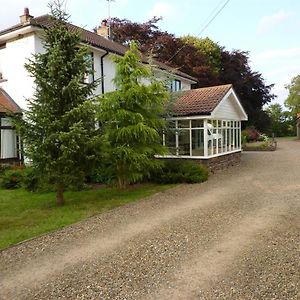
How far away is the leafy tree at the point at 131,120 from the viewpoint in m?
11.6

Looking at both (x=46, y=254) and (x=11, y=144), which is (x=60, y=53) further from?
(x=11, y=144)

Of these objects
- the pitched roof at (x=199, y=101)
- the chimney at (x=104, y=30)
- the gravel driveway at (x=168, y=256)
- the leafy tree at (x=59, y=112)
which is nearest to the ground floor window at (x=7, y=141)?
the leafy tree at (x=59, y=112)

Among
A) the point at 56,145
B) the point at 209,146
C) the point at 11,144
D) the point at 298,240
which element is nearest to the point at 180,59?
the point at 209,146

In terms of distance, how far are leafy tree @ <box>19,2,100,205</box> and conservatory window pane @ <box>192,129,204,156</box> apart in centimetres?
737

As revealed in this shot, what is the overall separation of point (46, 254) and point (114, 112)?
6.65m

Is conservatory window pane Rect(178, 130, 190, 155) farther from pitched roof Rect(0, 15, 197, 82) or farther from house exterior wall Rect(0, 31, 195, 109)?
house exterior wall Rect(0, 31, 195, 109)

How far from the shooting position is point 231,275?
4.93m

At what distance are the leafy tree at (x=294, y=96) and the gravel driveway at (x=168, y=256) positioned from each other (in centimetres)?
5142

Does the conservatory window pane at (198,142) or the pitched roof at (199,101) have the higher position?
the pitched roof at (199,101)

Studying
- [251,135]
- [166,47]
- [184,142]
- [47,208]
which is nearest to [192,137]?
[184,142]

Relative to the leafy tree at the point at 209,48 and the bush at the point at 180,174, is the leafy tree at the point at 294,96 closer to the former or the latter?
the leafy tree at the point at 209,48

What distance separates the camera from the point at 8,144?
16.1 meters

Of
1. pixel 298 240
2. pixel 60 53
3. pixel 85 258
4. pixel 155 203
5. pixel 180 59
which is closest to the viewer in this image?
pixel 85 258

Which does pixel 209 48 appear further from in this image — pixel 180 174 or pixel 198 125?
pixel 180 174
